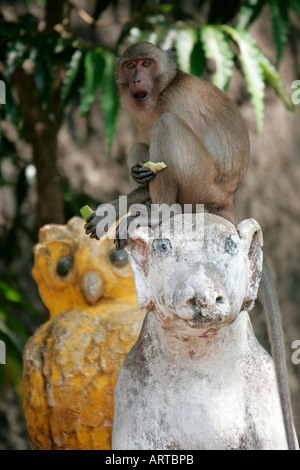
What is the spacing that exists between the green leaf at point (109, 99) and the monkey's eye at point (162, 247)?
88.4 inches

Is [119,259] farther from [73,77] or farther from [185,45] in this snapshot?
[185,45]

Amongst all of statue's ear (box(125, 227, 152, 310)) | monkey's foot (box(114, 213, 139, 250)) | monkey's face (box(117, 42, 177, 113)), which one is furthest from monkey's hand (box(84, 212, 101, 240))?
monkey's face (box(117, 42, 177, 113))

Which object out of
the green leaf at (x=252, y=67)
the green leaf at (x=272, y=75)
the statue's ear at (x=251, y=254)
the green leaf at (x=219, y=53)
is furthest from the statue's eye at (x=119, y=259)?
the green leaf at (x=272, y=75)

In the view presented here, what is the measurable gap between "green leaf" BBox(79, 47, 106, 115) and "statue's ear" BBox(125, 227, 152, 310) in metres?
2.12

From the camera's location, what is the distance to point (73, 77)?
4770 millimetres

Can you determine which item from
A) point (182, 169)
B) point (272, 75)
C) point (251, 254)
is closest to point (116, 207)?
point (182, 169)

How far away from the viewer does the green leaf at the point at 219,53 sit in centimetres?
455

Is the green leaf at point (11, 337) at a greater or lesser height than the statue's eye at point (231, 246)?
greater

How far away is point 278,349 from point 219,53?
2314 millimetres

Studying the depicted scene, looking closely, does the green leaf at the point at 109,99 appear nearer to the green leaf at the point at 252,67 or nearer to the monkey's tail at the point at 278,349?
the green leaf at the point at 252,67

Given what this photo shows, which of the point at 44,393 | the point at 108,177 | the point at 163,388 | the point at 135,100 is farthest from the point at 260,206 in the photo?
the point at 163,388

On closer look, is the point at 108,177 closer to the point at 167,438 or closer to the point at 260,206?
the point at 260,206

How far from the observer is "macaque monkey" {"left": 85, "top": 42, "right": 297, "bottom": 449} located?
346 centimetres

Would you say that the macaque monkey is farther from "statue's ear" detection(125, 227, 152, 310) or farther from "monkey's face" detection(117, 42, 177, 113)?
"statue's ear" detection(125, 227, 152, 310)
